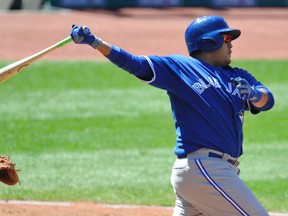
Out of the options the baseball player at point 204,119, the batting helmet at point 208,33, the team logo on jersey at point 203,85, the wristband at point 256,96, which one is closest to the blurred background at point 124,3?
the batting helmet at point 208,33

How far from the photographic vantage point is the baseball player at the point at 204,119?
15.0 feet

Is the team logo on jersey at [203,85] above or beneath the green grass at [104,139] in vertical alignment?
above

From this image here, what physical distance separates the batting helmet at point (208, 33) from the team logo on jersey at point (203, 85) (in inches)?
10.1

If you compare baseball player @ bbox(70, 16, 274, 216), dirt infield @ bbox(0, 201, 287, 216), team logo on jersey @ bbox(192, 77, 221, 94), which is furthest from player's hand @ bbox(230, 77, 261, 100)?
dirt infield @ bbox(0, 201, 287, 216)

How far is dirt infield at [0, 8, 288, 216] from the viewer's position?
53.2 ft

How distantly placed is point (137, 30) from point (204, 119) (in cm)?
1451

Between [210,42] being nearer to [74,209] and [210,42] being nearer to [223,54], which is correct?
[223,54]

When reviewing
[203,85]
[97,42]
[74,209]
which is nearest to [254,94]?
[203,85]

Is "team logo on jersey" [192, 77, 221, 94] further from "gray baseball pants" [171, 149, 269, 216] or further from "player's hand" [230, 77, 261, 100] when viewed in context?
"gray baseball pants" [171, 149, 269, 216]

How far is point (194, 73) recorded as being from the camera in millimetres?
4742

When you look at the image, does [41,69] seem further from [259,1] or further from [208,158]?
[259,1]

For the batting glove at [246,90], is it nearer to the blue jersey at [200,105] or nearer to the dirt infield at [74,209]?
the blue jersey at [200,105]

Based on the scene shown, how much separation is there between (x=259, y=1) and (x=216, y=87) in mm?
20057

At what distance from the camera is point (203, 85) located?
4684 millimetres
